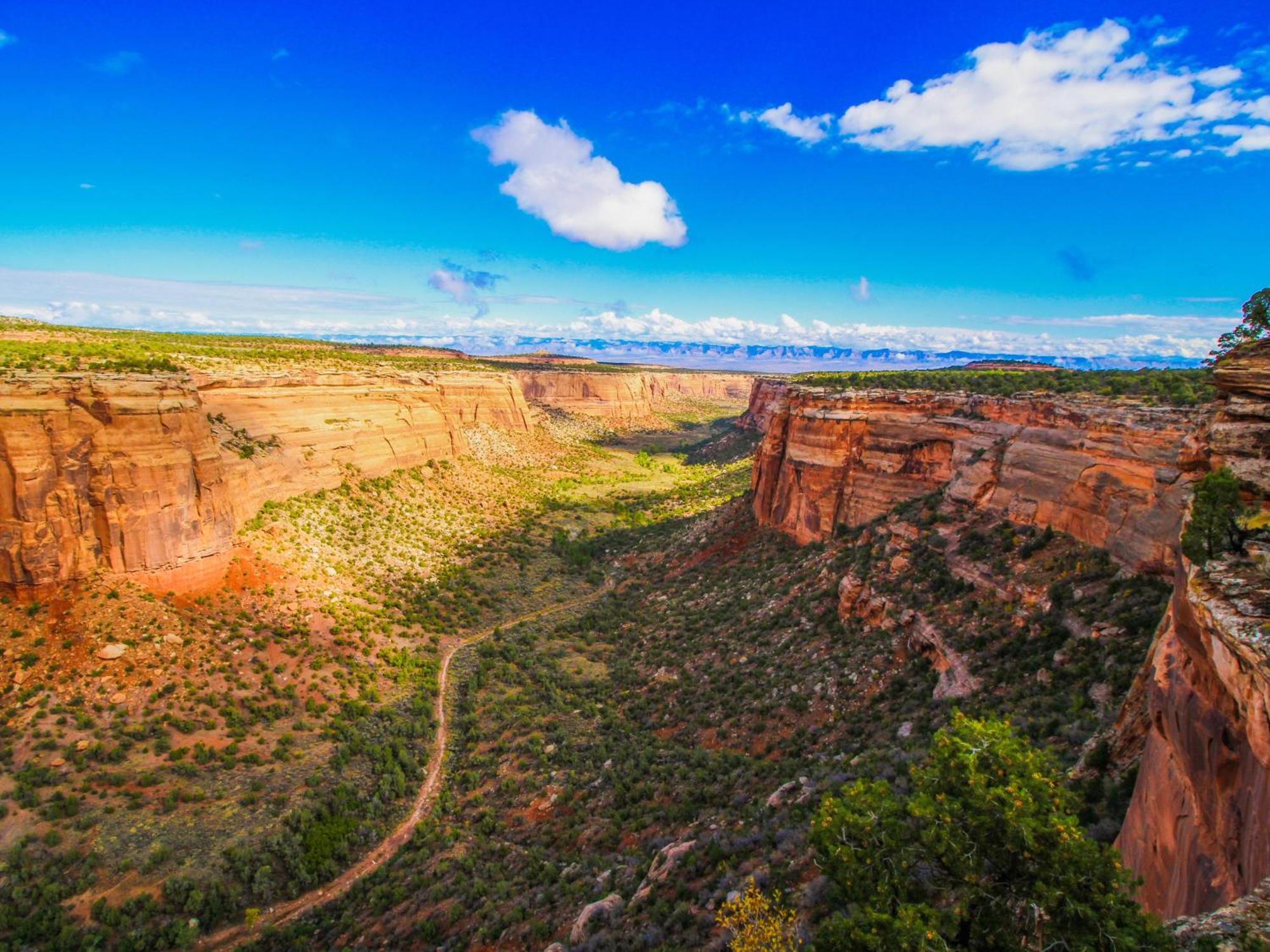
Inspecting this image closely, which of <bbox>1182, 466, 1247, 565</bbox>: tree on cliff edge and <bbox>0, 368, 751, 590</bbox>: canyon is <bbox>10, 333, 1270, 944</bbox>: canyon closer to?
<bbox>0, 368, 751, 590</bbox>: canyon

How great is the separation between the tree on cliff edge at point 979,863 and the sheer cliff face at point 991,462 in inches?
420

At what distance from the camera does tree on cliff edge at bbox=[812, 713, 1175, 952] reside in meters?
6.68

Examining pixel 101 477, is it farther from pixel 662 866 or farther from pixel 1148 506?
pixel 1148 506

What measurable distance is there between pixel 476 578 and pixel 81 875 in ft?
94.6

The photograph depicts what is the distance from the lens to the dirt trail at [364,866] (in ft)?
66.3

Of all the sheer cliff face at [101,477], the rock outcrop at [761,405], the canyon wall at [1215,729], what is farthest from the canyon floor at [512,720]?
the rock outcrop at [761,405]

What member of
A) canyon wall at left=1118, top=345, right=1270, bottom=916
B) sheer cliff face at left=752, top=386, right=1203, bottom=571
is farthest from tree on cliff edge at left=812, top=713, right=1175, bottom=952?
sheer cliff face at left=752, top=386, right=1203, bottom=571

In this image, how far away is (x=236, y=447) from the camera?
1535 inches

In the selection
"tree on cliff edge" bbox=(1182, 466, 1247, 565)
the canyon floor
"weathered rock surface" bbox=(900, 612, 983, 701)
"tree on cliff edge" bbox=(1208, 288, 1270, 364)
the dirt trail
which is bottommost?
the dirt trail

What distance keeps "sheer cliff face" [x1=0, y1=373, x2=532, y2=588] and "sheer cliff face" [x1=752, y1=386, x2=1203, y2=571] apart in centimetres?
3610

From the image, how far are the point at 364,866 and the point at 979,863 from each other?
2483 cm

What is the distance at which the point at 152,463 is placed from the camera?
3039 cm

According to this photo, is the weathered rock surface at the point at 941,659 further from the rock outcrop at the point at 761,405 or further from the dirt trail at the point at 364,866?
the rock outcrop at the point at 761,405

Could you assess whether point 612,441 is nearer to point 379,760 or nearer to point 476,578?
point 476,578
